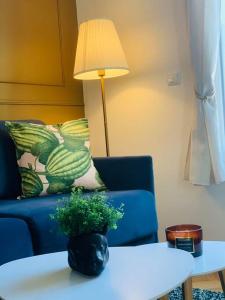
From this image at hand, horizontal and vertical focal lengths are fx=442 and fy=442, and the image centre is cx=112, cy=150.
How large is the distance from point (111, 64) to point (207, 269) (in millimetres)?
1542

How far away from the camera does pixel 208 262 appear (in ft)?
4.08

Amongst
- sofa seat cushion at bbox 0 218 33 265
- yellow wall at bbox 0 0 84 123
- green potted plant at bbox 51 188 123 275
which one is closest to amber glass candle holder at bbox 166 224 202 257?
green potted plant at bbox 51 188 123 275

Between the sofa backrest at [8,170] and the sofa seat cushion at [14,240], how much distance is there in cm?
59

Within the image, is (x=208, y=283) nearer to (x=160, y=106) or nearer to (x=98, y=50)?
(x=160, y=106)

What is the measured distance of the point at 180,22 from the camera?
8.62 feet

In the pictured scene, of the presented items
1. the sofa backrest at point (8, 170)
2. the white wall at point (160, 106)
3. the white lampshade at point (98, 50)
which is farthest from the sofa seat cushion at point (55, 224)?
the white lampshade at point (98, 50)

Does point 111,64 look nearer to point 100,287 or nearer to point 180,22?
point 180,22

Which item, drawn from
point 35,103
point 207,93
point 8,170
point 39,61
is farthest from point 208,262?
point 39,61

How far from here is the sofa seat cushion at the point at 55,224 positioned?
1.59 m

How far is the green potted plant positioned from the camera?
3.48 feet

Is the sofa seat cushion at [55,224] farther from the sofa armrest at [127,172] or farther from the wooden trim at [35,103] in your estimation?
the wooden trim at [35,103]

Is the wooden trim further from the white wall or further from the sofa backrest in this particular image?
the sofa backrest

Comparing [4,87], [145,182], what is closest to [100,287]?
[145,182]

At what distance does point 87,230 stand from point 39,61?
2.00m
